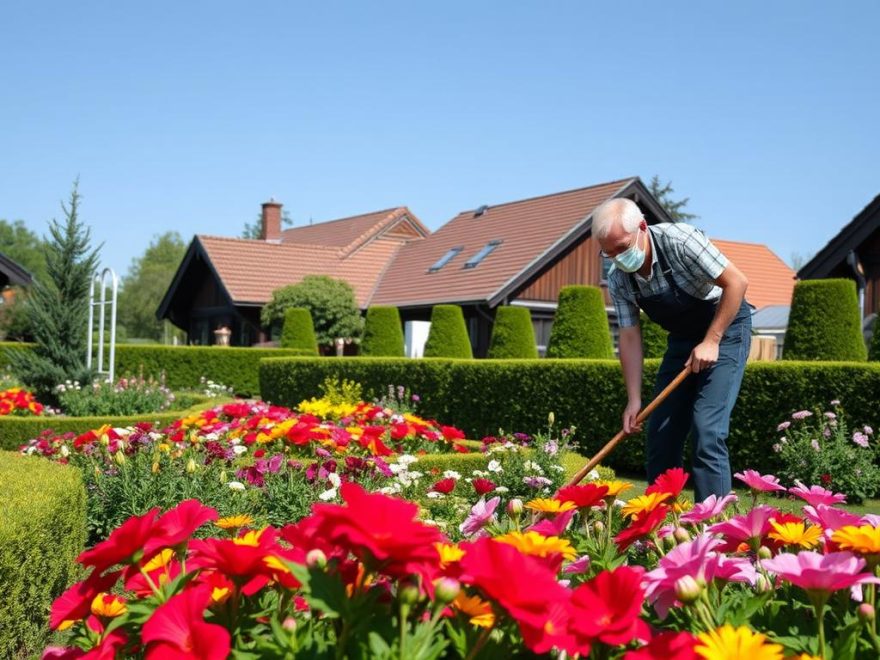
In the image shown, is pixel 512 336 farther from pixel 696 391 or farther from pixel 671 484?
pixel 671 484

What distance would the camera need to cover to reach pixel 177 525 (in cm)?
143

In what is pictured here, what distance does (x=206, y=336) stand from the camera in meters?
30.6

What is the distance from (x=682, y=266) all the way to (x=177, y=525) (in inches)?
121

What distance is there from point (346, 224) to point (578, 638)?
35862 millimetres

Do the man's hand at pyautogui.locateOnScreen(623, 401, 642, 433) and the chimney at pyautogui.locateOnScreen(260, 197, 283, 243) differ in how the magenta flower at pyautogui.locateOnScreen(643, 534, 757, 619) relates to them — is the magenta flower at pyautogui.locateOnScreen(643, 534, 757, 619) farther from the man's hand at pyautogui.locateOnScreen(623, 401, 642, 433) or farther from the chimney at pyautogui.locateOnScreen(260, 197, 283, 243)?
the chimney at pyautogui.locateOnScreen(260, 197, 283, 243)

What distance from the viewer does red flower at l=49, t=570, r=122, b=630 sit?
1.35 m

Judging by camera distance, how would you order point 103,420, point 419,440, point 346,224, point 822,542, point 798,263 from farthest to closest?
point 798,263 < point 346,224 < point 103,420 < point 419,440 < point 822,542

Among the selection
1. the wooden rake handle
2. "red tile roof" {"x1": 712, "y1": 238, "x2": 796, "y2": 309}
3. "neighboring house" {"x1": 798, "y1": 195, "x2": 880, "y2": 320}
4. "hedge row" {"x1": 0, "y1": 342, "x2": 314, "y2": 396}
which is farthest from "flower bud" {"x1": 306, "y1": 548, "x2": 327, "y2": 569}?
"red tile roof" {"x1": 712, "y1": 238, "x2": 796, "y2": 309}

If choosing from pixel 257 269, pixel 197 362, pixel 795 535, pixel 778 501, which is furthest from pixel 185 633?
pixel 257 269

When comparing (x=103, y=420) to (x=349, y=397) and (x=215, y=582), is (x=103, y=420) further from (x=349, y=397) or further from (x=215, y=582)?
(x=215, y=582)

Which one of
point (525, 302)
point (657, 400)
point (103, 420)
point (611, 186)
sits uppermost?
point (611, 186)

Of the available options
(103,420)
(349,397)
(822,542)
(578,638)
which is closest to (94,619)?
(578,638)

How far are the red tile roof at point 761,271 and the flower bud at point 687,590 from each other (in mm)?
31175

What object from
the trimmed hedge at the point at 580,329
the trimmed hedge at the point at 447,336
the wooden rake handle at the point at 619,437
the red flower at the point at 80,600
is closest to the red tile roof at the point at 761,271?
the trimmed hedge at the point at 447,336
